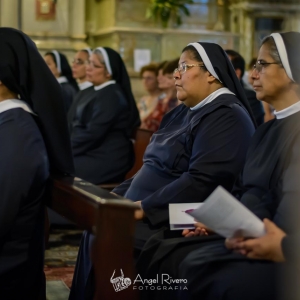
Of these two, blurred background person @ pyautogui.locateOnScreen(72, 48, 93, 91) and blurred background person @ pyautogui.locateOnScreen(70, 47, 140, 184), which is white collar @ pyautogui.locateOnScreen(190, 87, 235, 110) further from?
blurred background person @ pyautogui.locateOnScreen(72, 48, 93, 91)

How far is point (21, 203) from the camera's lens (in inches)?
125

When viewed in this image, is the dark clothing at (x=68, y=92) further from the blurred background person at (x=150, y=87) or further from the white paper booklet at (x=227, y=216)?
the white paper booklet at (x=227, y=216)

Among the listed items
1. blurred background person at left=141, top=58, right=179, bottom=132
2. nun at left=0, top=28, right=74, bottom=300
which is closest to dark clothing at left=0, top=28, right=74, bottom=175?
nun at left=0, top=28, right=74, bottom=300

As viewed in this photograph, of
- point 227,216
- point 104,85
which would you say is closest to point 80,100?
point 104,85

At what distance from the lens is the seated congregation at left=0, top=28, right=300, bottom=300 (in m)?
2.73

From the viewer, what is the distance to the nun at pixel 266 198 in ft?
9.26

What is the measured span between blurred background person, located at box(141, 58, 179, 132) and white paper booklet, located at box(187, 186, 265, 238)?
16.3ft

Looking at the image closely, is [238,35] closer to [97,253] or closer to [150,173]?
[150,173]

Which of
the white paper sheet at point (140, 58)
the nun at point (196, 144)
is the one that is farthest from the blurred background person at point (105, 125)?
the white paper sheet at point (140, 58)

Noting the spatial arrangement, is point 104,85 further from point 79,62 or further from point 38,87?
point 38,87

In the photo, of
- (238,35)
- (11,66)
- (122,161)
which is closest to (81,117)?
(122,161)

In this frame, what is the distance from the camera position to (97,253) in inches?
99.2

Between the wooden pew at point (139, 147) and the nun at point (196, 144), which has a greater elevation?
the nun at point (196, 144)

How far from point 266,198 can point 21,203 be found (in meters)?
1.03
